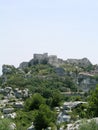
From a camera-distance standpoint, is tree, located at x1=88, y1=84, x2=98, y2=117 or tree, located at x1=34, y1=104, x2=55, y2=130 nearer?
tree, located at x1=34, y1=104, x2=55, y2=130

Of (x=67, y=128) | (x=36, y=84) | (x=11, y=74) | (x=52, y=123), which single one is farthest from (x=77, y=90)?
(x=67, y=128)

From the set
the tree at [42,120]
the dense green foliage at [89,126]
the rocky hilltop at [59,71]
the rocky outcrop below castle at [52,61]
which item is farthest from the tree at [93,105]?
the rocky outcrop below castle at [52,61]

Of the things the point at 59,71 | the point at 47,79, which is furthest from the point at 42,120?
the point at 59,71

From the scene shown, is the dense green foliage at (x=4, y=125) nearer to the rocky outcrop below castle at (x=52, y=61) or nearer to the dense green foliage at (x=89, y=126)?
the dense green foliage at (x=89, y=126)

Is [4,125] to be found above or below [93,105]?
below

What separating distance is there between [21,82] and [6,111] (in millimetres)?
38361

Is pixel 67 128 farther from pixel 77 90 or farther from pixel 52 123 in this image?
pixel 77 90

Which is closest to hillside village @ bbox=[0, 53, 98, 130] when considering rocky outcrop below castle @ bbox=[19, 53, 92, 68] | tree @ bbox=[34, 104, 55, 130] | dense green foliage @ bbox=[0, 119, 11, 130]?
rocky outcrop below castle @ bbox=[19, 53, 92, 68]

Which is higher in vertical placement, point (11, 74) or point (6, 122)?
point (11, 74)

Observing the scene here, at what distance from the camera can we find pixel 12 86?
292ft

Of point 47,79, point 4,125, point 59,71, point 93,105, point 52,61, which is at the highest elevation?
point 52,61

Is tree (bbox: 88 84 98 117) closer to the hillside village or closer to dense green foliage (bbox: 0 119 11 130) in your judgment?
dense green foliage (bbox: 0 119 11 130)

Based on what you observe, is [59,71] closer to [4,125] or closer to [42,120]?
[42,120]

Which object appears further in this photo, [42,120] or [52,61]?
[52,61]
